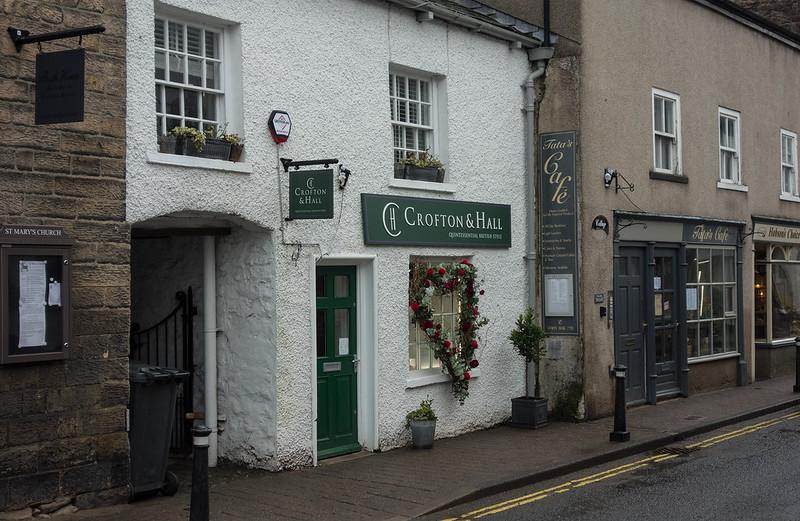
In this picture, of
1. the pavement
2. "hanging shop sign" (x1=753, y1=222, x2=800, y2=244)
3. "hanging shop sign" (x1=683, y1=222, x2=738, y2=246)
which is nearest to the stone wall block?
the pavement

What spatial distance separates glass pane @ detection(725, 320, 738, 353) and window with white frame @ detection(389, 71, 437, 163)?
26.1 ft

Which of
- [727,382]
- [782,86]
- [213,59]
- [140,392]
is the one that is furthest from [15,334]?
[782,86]

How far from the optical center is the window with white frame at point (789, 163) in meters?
19.0

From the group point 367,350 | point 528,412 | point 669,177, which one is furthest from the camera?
point 669,177

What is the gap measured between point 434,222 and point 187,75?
145 inches

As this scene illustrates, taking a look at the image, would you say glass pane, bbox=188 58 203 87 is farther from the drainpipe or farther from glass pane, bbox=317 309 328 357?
the drainpipe

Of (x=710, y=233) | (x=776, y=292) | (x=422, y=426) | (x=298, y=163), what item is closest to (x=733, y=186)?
(x=710, y=233)

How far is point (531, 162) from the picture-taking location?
43.5 feet

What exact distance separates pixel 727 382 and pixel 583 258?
5.53 m

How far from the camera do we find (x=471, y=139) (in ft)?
40.3

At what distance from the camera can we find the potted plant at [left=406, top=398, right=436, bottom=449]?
1105cm

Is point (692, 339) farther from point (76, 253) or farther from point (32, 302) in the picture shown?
point (32, 302)

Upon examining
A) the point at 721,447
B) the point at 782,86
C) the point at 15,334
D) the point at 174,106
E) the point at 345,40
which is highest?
the point at 782,86

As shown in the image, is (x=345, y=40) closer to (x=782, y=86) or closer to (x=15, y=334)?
(x=15, y=334)
